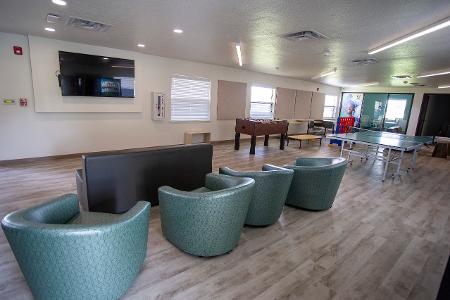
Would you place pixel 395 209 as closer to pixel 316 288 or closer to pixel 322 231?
pixel 322 231

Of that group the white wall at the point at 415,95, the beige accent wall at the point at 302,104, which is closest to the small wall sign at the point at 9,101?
the beige accent wall at the point at 302,104

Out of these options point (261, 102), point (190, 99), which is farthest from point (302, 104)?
point (190, 99)

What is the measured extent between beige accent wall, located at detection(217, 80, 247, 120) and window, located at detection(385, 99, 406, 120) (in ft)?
26.1

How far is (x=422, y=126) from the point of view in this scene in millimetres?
10945

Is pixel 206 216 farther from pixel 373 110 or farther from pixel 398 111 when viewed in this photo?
pixel 373 110

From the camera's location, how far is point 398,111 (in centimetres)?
1153

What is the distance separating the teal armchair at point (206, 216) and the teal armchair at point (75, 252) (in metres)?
0.39

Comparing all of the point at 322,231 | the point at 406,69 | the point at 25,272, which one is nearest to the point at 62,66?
the point at 25,272

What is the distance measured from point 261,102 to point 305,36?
556cm

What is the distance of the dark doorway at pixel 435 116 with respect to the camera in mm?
10805

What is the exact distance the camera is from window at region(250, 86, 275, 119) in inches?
355

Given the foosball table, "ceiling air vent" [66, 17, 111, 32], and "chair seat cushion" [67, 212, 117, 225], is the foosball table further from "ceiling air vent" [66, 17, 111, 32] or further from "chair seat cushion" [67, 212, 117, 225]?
"chair seat cushion" [67, 212, 117, 225]

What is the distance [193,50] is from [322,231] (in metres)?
4.46

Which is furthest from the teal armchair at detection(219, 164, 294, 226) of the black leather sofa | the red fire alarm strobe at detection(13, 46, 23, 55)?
the red fire alarm strobe at detection(13, 46, 23, 55)
